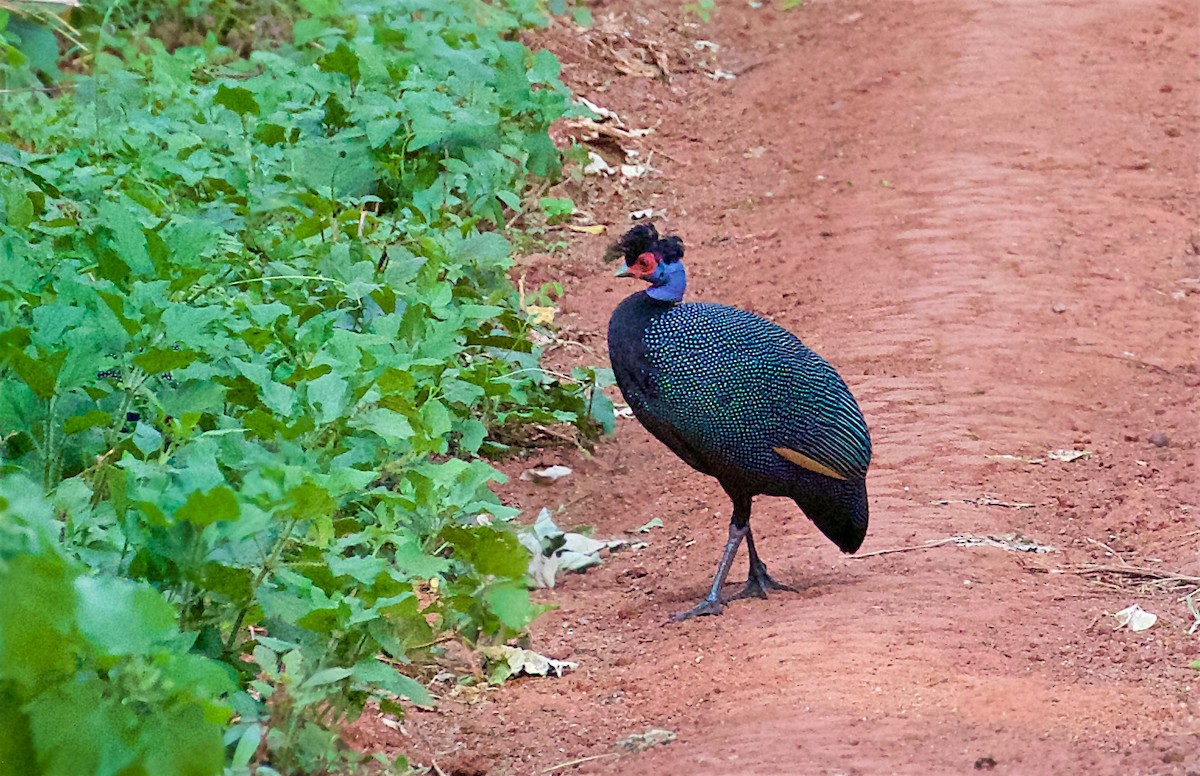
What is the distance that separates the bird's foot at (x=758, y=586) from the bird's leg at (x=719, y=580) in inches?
2.6

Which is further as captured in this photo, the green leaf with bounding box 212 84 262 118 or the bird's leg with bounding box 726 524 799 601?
the green leaf with bounding box 212 84 262 118

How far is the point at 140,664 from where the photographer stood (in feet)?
8.19

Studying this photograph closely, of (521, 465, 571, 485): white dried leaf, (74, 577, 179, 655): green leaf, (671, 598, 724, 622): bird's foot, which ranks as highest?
(74, 577, 179, 655): green leaf

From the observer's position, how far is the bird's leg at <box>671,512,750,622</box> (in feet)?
15.0

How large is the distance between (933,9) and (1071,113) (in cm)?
223

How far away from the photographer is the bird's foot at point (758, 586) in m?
4.69

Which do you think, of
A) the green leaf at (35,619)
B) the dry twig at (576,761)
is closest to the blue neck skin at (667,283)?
the dry twig at (576,761)

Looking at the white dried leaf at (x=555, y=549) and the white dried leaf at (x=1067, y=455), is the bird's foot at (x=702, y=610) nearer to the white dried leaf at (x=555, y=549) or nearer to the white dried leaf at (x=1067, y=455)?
the white dried leaf at (x=555, y=549)

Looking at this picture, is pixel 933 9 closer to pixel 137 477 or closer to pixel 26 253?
pixel 26 253

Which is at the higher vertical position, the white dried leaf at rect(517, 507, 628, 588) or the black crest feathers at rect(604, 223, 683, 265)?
the black crest feathers at rect(604, 223, 683, 265)

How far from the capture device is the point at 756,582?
4715mm

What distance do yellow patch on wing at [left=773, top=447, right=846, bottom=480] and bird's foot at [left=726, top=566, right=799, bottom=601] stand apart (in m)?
0.36

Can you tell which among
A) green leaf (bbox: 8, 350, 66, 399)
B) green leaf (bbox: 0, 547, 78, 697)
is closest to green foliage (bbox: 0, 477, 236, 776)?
green leaf (bbox: 0, 547, 78, 697)

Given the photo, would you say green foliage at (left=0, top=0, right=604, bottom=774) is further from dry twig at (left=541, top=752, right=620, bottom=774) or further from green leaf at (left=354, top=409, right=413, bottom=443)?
dry twig at (left=541, top=752, right=620, bottom=774)
